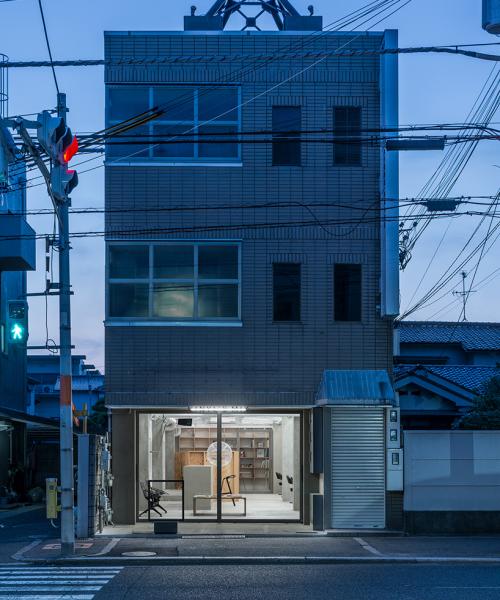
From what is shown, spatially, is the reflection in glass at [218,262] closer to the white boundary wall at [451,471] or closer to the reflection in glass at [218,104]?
the reflection in glass at [218,104]

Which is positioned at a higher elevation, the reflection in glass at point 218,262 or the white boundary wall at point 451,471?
the reflection in glass at point 218,262

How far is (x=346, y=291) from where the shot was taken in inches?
963

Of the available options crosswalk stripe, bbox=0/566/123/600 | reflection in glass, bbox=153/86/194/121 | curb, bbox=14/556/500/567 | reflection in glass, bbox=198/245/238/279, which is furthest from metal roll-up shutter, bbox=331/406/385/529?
reflection in glass, bbox=153/86/194/121

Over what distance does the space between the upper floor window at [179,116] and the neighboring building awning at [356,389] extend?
19.0ft

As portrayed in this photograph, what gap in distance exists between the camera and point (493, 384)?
32.5m

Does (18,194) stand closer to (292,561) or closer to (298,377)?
(298,377)

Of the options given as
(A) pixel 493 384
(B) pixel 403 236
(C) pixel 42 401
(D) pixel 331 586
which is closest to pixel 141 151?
(B) pixel 403 236

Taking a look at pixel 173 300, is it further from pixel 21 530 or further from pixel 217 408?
pixel 21 530

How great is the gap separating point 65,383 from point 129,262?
5.41 meters

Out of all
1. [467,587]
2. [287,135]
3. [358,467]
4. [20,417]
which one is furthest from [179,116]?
[20,417]

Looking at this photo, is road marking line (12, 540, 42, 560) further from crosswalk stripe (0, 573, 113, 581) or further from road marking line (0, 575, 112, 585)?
road marking line (0, 575, 112, 585)

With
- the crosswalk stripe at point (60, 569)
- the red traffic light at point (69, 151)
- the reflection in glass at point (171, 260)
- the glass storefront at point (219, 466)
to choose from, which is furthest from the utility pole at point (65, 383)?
the glass storefront at point (219, 466)

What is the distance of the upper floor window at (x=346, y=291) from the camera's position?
24.4m

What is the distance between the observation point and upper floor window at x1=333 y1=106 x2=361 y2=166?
24484mm
